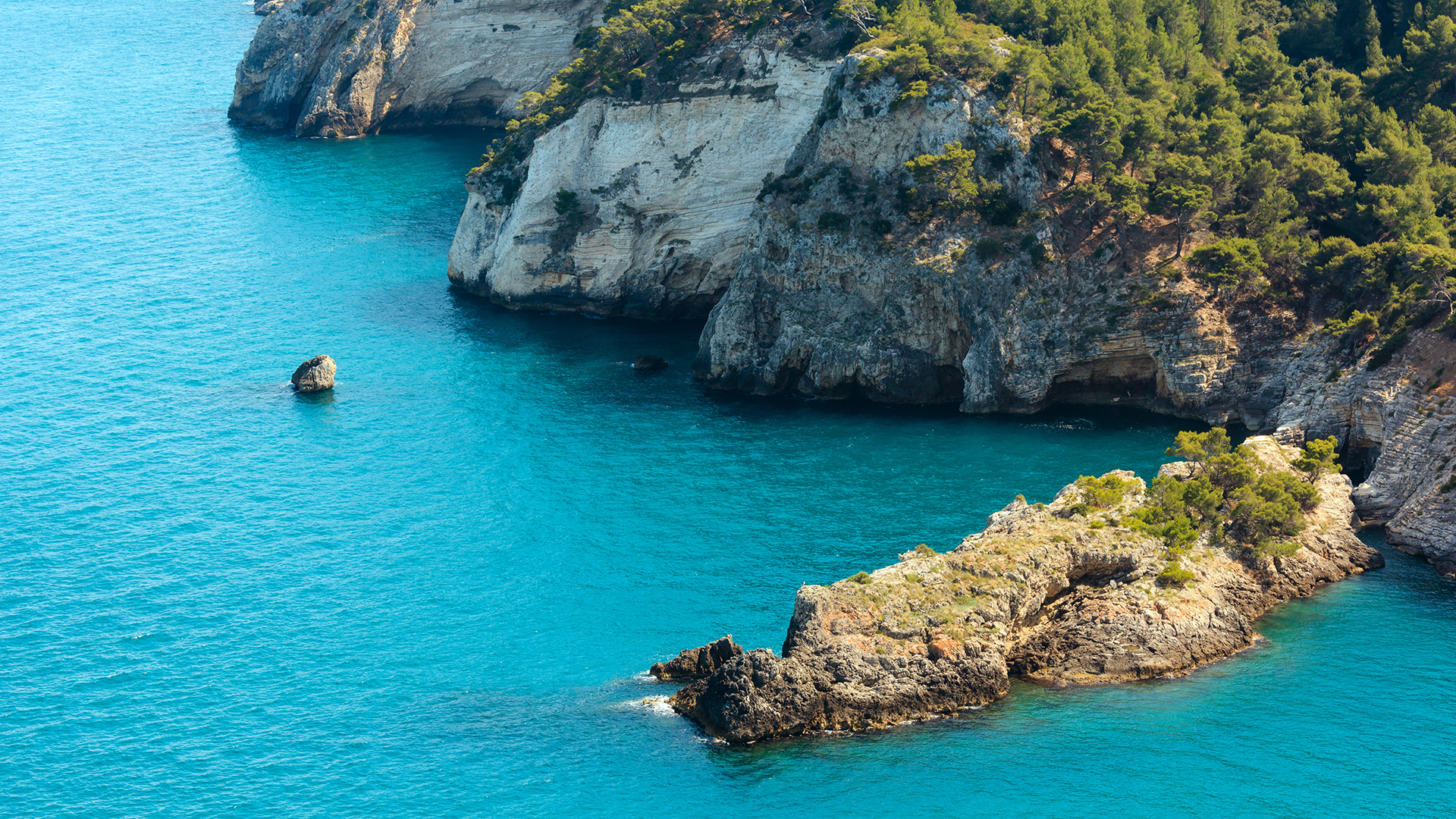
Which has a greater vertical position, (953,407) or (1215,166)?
(1215,166)

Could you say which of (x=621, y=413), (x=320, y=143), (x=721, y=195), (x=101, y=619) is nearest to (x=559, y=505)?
(x=621, y=413)

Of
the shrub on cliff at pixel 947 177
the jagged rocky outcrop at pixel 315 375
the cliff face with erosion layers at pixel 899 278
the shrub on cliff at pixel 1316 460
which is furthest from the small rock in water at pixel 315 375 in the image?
the shrub on cliff at pixel 1316 460

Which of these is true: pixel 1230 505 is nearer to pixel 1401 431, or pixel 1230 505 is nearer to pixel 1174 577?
pixel 1174 577

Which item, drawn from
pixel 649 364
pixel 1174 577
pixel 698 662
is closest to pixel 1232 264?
pixel 1174 577

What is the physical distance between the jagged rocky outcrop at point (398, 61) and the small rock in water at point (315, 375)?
7015cm

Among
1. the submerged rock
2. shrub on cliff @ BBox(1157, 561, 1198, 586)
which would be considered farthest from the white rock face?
shrub on cliff @ BBox(1157, 561, 1198, 586)

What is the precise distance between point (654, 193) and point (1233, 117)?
1728 inches

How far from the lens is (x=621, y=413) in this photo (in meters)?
90.6

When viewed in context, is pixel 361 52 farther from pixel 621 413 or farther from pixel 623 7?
pixel 621 413

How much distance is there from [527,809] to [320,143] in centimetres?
12767

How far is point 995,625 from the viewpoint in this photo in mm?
57938

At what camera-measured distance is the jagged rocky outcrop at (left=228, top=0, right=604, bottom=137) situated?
156750 millimetres

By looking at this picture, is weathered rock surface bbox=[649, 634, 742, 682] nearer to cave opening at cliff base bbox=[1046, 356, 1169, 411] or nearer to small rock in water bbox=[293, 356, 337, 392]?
cave opening at cliff base bbox=[1046, 356, 1169, 411]

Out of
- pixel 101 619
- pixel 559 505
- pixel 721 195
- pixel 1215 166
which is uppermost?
pixel 1215 166
